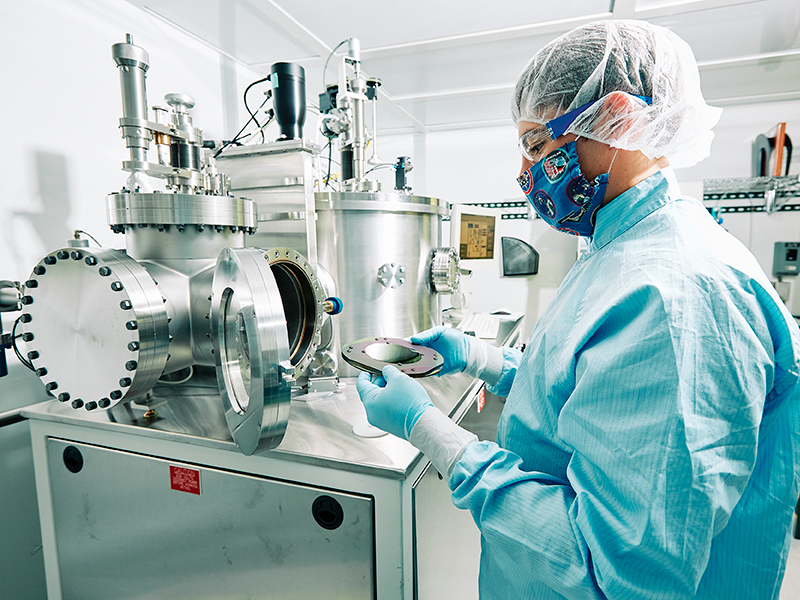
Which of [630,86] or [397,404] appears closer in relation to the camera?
[630,86]

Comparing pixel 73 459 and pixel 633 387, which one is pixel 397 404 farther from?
pixel 73 459

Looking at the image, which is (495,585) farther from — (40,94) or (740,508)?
(40,94)

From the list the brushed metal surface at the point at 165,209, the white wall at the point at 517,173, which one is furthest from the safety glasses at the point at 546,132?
the white wall at the point at 517,173

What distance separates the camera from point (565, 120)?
59 centimetres

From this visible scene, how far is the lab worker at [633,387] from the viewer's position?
411mm

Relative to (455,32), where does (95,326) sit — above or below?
below

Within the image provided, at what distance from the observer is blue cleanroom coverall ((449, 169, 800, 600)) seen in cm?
41

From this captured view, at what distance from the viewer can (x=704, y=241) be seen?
0.51m

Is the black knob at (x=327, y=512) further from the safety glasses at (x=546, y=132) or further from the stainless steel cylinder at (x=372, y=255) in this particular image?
the safety glasses at (x=546, y=132)

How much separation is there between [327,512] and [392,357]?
31cm

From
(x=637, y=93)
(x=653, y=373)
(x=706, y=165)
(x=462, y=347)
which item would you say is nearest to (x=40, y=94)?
(x=462, y=347)

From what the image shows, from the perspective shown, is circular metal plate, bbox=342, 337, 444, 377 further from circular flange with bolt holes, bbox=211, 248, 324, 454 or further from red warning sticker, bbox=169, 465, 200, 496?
red warning sticker, bbox=169, 465, 200, 496

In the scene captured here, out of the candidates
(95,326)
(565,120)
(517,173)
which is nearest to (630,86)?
(565,120)

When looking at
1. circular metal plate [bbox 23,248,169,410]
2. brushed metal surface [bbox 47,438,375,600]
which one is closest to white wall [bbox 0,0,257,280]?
circular metal plate [bbox 23,248,169,410]
